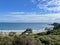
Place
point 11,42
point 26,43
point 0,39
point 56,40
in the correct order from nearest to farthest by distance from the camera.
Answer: point 26,43 < point 11,42 < point 0,39 < point 56,40

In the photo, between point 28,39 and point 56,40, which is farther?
point 56,40

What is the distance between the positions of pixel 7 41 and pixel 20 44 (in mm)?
1456

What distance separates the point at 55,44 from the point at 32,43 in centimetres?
318

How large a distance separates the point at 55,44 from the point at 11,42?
160 inches

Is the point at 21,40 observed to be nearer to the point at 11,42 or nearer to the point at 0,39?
the point at 11,42

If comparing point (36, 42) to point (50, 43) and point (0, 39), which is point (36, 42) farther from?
point (0, 39)

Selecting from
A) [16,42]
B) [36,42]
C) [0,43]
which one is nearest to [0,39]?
[0,43]

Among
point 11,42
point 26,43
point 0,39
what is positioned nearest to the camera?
point 26,43

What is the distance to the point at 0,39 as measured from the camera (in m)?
17.3

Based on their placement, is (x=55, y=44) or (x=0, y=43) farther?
(x=55, y=44)

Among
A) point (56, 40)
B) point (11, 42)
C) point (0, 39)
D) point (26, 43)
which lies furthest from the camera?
point (56, 40)

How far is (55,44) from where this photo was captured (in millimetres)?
17562

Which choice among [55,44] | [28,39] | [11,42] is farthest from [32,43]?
[55,44]

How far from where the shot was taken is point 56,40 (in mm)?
18578
